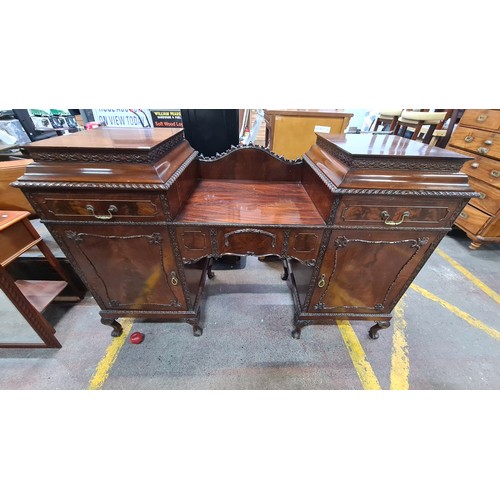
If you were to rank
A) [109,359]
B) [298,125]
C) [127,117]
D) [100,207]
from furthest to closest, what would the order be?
[127,117] → [298,125] → [109,359] → [100,207]

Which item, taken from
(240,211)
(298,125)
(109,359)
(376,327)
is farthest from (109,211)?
(376,327)

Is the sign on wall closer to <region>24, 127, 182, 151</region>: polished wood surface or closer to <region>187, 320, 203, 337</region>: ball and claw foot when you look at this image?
<region>24, 127, 182, 151</region>: polished wood surface

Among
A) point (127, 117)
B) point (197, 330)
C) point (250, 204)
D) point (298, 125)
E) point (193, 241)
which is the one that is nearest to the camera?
point (193, 241)

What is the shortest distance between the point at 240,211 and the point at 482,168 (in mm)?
2700

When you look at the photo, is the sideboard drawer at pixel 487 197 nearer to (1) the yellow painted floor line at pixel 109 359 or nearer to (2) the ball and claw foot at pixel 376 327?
(2) the ball and claw foot at pixel 376 327

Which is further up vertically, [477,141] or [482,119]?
[482,119]

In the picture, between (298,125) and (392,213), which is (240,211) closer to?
(392,213)

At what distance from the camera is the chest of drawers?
2.18m

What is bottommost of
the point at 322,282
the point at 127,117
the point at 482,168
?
the point at 322,282

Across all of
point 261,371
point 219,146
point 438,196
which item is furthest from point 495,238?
point 219,146

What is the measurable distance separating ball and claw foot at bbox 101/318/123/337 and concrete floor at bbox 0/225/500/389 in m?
0.05

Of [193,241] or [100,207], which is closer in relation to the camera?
[100,207]

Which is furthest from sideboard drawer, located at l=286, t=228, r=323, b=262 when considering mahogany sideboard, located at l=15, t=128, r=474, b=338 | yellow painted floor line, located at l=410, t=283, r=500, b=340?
yellow painted floor line, located at l=410, t=283, r=500, b=340

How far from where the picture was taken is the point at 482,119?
2242 mm
